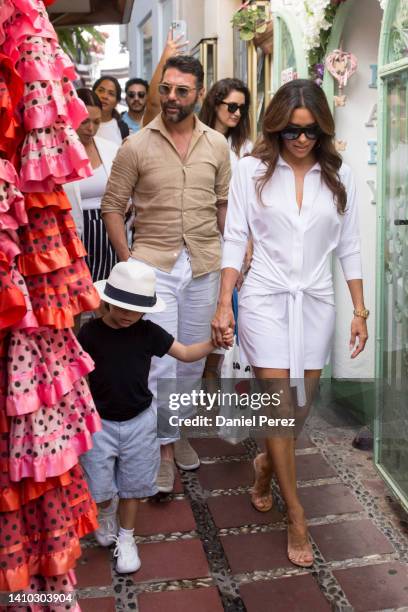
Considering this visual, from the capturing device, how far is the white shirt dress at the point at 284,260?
337 cm

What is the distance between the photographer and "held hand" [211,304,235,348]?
10.5ft

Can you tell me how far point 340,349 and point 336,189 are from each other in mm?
2114

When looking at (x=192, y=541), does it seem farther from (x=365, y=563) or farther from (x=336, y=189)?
(x=336, y=189)

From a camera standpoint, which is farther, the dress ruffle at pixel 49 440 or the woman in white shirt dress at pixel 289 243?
the woman in white shirt dress at pixel 289 243

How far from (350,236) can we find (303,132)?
563mm

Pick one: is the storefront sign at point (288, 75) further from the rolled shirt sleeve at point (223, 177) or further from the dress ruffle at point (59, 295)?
the dress ruffle at point (59, 295)

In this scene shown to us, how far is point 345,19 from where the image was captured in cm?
500

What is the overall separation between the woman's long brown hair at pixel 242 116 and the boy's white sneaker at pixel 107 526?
103 inches

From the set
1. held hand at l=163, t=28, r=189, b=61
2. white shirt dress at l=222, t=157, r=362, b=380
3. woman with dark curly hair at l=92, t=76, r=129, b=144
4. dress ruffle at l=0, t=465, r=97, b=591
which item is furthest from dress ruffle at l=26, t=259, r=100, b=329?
woman with dark curly hair at l=92, t=76, r=129, b=144

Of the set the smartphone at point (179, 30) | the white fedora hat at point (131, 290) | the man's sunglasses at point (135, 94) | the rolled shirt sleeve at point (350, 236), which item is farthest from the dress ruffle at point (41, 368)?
the man's sunglasses at point (135, 94)

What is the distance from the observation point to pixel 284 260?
11.1ft

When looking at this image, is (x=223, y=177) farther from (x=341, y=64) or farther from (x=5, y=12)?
(x=5, y=12)

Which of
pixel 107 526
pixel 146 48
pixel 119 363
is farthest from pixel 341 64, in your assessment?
pixel 146 48

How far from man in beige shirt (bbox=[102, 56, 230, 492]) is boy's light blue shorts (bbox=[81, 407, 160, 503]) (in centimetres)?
72
